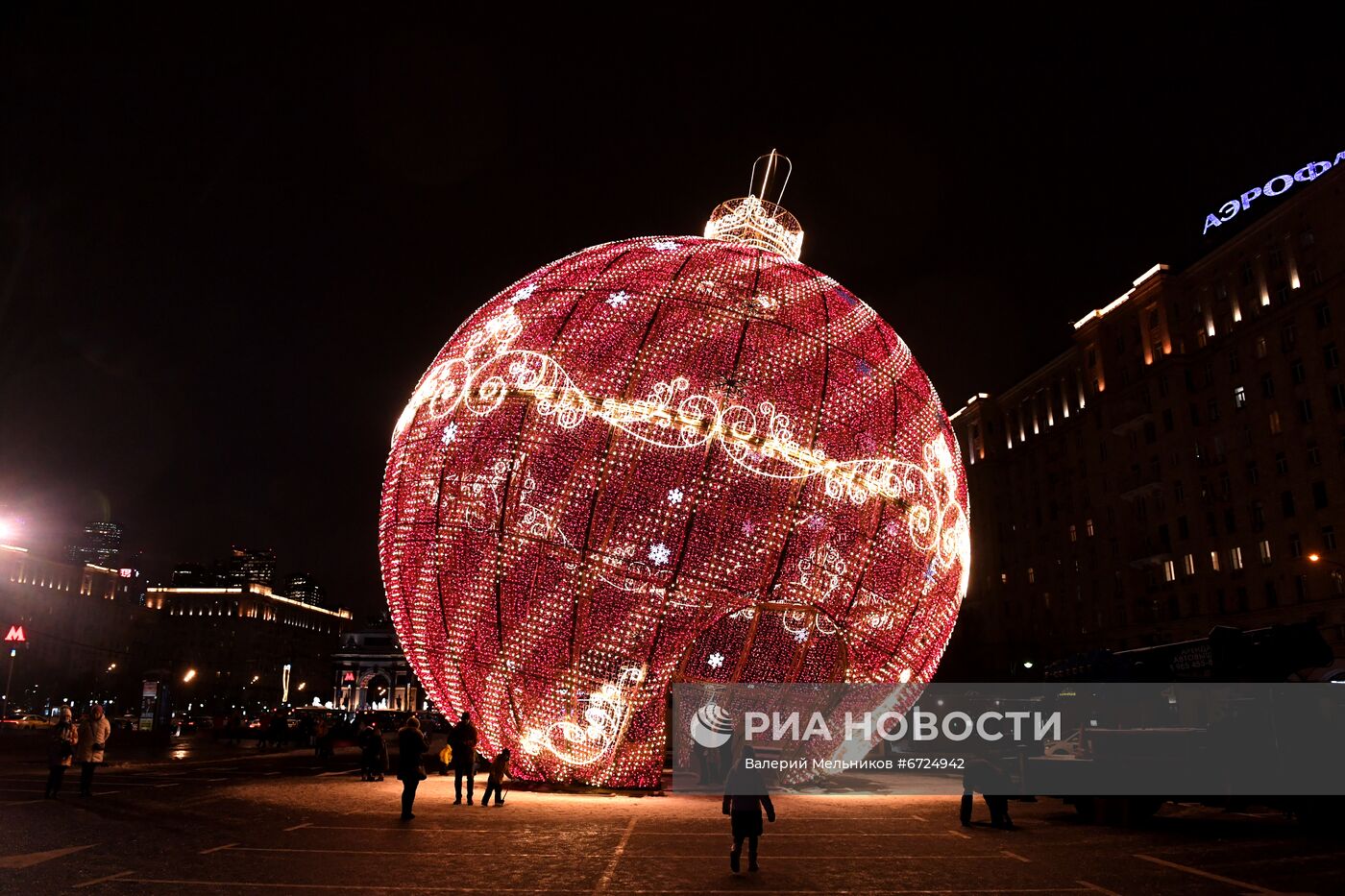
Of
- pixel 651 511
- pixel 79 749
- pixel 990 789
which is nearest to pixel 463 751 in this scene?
pixel 651 511

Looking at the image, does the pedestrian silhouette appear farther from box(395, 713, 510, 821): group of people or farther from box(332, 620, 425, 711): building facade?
box(332, 620, 425, 711): building facade

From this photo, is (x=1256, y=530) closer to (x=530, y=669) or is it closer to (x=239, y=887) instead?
(x=530, y=669)

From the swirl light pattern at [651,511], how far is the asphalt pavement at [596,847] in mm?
1847

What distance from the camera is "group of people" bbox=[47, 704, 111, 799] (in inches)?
571

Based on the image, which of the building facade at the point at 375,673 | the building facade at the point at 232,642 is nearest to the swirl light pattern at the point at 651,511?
the building facade at the point at 375,673

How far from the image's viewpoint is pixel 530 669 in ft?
41.6

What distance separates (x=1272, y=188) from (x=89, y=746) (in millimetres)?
49484

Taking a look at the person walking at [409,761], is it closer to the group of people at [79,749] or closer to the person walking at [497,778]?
the person walking at [497,778]

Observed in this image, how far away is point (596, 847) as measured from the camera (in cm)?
1009

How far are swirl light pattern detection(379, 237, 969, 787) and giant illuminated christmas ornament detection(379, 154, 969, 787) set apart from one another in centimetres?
3

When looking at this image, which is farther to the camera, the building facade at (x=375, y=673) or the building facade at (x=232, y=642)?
the building facade at (x=232, y=642)

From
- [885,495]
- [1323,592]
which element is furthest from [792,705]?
[1323,592]

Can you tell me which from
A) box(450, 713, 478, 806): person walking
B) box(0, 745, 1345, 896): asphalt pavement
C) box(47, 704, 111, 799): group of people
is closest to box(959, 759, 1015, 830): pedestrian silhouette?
box(0, 745, 1345, 896): asphalt pavement

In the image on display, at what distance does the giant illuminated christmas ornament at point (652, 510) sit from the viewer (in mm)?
12242
